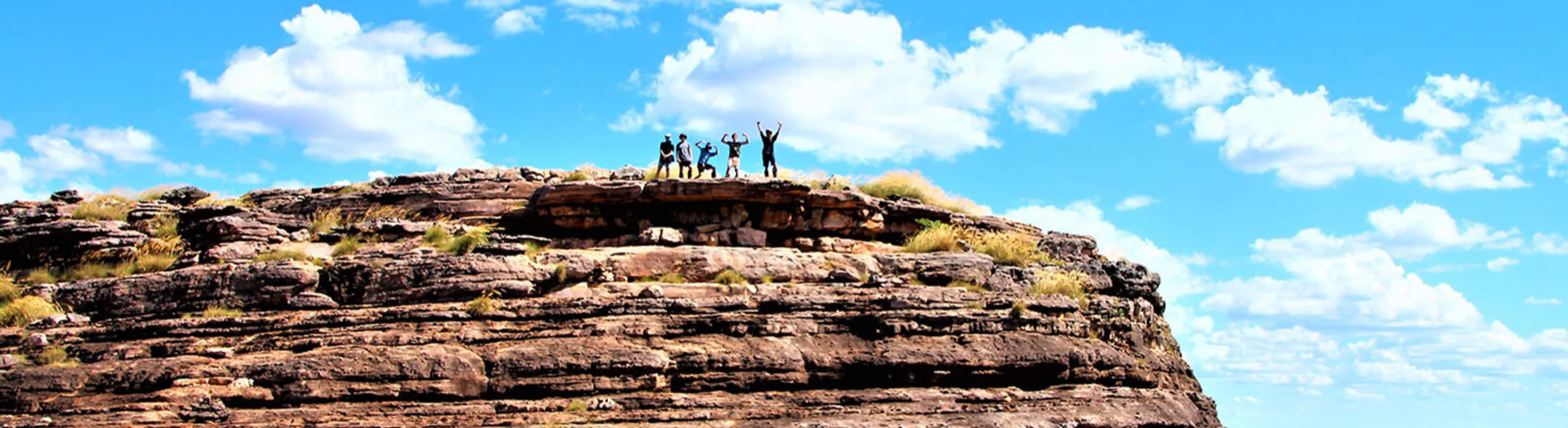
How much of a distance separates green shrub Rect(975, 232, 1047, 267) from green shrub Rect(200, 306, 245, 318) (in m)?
11.5

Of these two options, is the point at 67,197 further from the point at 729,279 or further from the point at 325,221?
the point at 729,279

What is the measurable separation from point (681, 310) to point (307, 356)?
195 inches

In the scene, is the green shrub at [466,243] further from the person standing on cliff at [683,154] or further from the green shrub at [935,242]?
the green shrub at [935,242]

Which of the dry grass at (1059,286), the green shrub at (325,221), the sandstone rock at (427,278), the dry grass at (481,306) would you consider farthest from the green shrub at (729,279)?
the green shrub at (325,221)

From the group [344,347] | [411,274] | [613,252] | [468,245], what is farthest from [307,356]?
[613,252]

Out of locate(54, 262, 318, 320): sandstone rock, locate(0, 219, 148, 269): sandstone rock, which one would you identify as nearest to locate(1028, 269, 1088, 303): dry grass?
locate(54, 262, 318, 320): sandstone rock

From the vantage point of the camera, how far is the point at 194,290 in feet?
58.5

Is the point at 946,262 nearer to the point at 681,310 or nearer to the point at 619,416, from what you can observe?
the point at 681,310

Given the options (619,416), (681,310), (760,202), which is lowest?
(619,416)

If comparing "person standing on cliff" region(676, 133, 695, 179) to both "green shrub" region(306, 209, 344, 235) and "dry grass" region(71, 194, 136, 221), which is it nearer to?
"green shrub" region(306, 209, 344, 235)

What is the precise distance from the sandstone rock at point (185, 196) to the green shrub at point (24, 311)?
599cm

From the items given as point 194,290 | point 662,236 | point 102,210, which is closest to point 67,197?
point 102,210

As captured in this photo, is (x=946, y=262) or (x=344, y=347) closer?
(x=344, y=347)

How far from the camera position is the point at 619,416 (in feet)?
49.4
